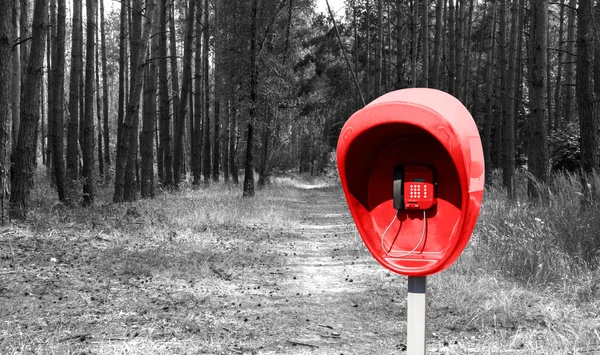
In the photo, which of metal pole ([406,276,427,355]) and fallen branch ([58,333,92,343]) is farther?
fallen branch ([58,333,92,343])

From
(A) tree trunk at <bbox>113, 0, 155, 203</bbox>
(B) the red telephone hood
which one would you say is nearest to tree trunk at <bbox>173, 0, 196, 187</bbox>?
(A) tree trunk at <bbox>113, 0, 155, 203</bbox>

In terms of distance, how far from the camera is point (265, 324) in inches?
209

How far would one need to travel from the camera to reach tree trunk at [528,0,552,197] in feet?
33.9

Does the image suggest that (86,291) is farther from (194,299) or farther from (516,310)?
(516,310)

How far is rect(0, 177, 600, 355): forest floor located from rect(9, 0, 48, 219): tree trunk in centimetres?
73

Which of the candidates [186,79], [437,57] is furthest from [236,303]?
[186,79]

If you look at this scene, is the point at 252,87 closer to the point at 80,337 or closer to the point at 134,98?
the point at 134,98

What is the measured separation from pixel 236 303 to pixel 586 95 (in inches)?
295

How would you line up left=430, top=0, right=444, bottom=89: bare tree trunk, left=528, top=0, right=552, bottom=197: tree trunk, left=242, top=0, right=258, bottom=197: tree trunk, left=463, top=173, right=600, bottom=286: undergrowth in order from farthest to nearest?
1. left=430, top=0, right=444, bottom=89: bare tree trunk
2. left=242, top=0, right=258, bottom=197: tree trunk
3. left=528, top=0, right=552, bottom=197: tree trunk
4. left=463, top=173, right=600, bottom=286: undergrowth

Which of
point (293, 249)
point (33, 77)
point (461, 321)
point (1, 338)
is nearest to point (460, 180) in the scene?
point (461, 321)

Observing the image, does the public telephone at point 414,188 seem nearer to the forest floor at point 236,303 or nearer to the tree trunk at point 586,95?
the forest floor at point 236,303

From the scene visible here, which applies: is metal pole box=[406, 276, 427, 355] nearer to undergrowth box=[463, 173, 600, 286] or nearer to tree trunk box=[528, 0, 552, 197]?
undergrowth box=[463, 173, 600, 286]

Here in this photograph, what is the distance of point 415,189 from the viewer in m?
2.84

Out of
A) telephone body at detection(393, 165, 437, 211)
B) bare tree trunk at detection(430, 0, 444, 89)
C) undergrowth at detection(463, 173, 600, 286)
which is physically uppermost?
bare tree trunk at detection(430, 0, 444, 89)
